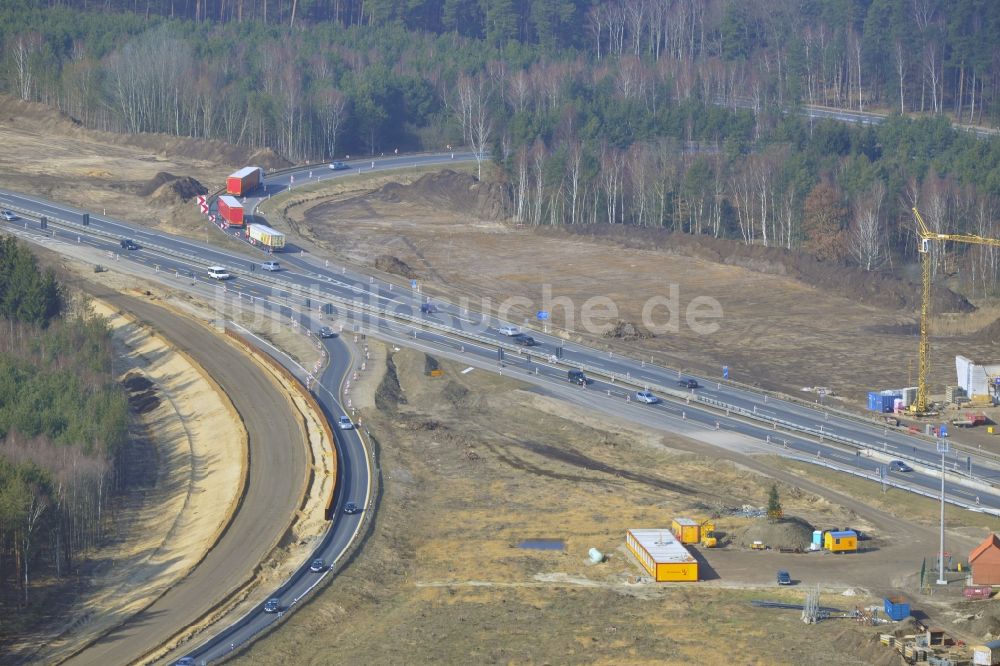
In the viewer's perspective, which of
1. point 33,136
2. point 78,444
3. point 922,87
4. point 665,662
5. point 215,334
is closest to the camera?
point 665,662

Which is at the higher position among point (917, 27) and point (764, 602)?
point (917, 27)

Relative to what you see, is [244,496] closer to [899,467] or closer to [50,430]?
[50,430]

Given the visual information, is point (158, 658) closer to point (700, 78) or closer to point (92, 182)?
point (92, 182)

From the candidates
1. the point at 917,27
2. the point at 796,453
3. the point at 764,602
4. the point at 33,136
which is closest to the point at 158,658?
the point at 764,602

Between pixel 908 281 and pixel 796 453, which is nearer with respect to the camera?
pixel 796 453

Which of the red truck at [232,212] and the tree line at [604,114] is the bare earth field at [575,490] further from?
the tree line at [604,114]

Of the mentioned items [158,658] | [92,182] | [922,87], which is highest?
[922,87]

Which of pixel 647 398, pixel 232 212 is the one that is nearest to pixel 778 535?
pixel 647 398
